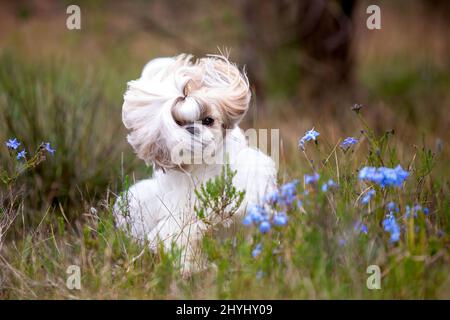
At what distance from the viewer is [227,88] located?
10.2 feet

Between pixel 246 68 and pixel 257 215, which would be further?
pixel 246 68

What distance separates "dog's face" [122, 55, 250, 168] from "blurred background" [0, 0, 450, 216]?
9.9 inches

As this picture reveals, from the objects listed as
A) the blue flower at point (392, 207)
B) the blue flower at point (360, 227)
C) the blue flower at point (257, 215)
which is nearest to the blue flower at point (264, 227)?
the blue flower at point (257, 215)

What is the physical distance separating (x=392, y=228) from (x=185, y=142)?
989 mm

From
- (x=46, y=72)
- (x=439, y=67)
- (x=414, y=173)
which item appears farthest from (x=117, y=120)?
(x=439, y=67)

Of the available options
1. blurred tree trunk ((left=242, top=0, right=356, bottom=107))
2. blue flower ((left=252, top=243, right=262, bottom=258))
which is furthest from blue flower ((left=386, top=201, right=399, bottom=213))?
blurred tree trunk ((left=242, top=0, right=356, bottom=107))

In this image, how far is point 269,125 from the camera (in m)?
6.23

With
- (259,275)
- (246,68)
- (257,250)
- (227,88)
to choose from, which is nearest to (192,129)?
(227,88)

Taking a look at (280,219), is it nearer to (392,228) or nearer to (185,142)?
(392,228)

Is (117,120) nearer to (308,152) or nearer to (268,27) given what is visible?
(308,152)

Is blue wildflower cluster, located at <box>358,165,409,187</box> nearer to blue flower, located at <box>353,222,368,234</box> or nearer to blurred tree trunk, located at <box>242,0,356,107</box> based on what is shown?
blue flower, located at <box>353,222,368,234</box>

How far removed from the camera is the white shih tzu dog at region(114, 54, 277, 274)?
9.74 feet

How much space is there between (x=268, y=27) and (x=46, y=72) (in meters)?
2.73
